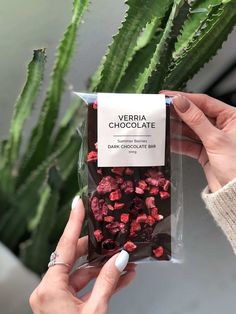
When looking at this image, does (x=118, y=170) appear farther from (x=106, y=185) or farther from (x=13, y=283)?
(x=13, y=283)

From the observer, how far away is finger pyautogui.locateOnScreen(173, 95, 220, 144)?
76 cm

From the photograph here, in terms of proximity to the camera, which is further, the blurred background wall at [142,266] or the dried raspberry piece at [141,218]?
the blurred background wall at [142,266]

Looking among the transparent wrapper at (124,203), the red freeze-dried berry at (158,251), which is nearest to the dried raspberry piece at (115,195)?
the transparent wrapper at (124,203)

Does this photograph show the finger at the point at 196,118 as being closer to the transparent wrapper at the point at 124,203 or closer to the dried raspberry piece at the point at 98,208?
the transparent wrapper at the point at 124,203

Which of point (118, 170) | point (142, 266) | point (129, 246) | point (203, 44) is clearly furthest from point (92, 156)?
point (142, 266)

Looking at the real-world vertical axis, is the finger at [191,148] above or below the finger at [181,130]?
below

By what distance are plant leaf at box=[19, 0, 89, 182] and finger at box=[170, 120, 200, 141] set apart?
0.23 meters

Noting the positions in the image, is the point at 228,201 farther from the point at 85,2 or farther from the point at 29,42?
the point at 29,42

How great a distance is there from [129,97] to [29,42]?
0.33 metres

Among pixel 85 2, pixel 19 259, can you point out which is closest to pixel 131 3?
pixel 85 2

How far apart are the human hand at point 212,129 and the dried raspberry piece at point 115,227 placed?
0.15 metres

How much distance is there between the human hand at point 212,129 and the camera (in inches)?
30.0

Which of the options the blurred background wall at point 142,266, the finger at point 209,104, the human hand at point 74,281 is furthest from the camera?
the blurred background wall at point 142,266

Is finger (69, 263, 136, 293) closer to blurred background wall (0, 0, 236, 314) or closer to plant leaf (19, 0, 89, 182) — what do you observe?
blurred background wall (0, 0, 236, 314)
